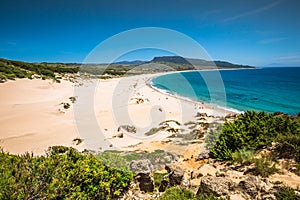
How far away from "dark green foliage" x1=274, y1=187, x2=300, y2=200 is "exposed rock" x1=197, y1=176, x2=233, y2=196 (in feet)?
2.67

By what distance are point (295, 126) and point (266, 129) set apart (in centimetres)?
101

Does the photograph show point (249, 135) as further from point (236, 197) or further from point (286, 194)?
point (236, 197)

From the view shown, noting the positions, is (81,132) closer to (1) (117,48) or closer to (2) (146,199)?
(1) (117,48)

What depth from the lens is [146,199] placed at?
456cm

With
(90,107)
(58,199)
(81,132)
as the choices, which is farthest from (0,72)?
(58,199)

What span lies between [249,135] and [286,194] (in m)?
3.41

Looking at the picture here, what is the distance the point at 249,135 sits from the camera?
267 inches

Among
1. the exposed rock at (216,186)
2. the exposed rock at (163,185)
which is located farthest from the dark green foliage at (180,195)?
the exposed rock at (163,185)

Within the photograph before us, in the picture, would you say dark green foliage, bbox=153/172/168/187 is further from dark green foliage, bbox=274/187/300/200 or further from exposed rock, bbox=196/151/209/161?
dark green foliage, bbox=274/187/300/200

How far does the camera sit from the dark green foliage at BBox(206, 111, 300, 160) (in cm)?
644

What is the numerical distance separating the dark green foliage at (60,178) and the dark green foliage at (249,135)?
11.6 feet

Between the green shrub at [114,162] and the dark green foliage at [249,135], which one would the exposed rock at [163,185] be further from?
the dark green foliage at [249,135]

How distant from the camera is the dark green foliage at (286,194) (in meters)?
3.42

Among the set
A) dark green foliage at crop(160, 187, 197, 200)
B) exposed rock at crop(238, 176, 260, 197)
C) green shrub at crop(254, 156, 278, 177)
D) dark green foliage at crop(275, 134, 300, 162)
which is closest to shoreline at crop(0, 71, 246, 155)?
dark green foliage at crop(160, 187, 197, 200)
